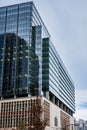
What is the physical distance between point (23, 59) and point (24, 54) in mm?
2482

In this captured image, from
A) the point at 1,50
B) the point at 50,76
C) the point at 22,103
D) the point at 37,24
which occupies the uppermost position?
the point at 37,24

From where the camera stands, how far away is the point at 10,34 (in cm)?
14975

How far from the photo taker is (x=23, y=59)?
143m

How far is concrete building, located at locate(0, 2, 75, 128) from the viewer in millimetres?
139500

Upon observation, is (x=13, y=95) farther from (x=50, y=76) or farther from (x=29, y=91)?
(x=50, y=76)

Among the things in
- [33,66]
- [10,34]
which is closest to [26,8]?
[10,34]

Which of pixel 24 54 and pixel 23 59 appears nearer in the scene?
pixel 23 59

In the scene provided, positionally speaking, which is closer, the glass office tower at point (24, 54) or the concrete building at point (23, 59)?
the concrete building at point (23, 59)

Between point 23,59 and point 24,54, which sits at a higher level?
point 24,54

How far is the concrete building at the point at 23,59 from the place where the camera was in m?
140

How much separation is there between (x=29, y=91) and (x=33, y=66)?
41.7ft

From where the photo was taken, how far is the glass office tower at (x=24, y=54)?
14025cm

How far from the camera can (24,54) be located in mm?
143500

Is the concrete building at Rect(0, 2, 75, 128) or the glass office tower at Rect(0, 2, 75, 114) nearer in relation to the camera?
the concrete building at Rect(0, 2, 75, 128)
